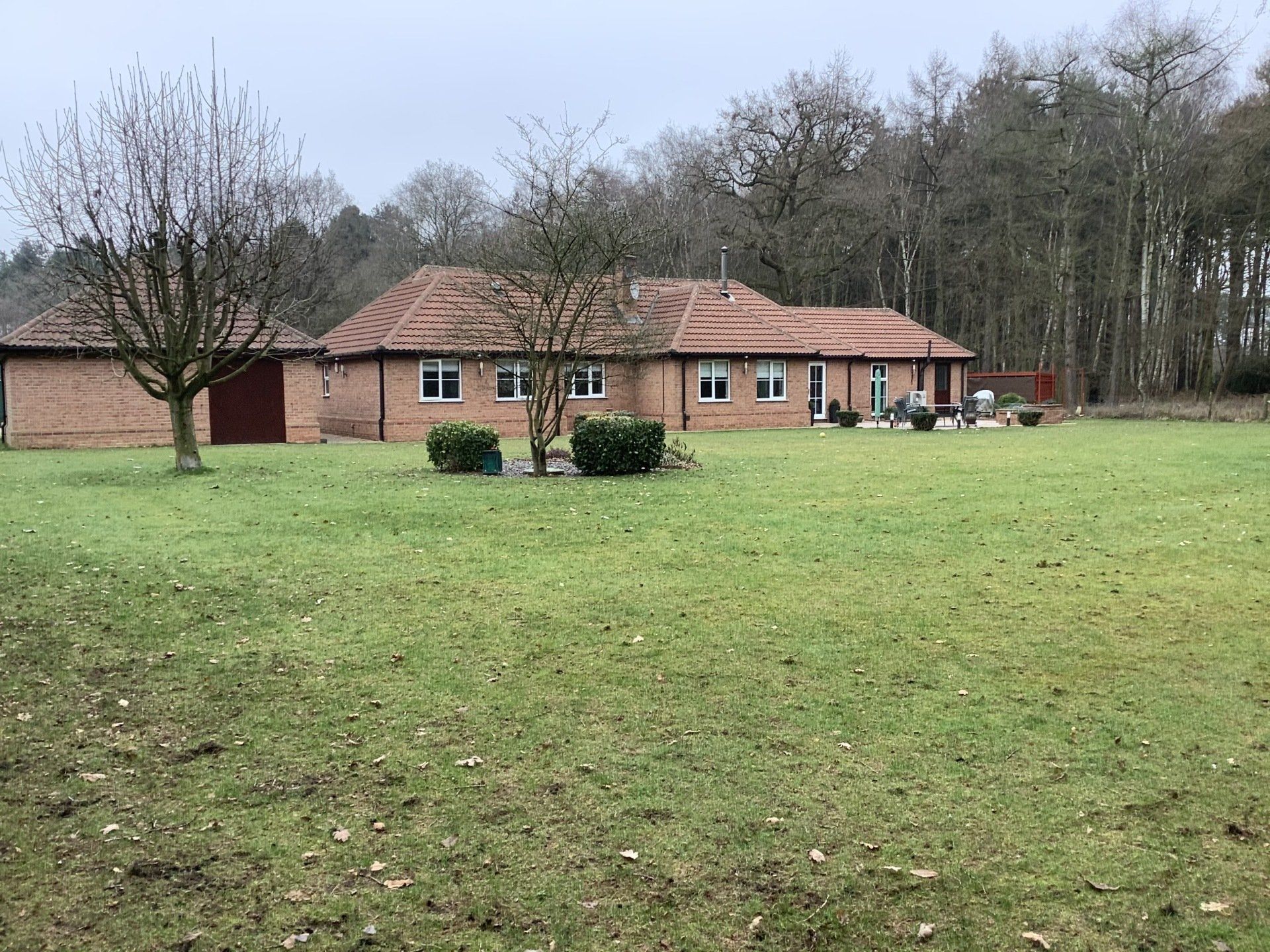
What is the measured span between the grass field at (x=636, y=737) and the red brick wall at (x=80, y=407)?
16848 mm

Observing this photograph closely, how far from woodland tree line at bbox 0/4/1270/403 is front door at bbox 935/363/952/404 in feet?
14.9

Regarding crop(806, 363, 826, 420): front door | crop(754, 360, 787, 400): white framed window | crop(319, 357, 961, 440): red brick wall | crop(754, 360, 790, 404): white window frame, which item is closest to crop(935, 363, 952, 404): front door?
crop(319, 357, 961, 440): red brick wall

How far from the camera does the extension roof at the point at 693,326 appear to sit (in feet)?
95.8

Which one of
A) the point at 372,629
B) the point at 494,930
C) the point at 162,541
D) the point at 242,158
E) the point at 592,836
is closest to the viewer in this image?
the point at 494,930

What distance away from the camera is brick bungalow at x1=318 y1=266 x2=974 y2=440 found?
29.2 m

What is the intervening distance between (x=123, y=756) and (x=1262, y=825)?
4696 mm

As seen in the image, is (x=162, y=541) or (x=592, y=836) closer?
(x=592, y=836)

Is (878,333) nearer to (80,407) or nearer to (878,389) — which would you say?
(878,389)

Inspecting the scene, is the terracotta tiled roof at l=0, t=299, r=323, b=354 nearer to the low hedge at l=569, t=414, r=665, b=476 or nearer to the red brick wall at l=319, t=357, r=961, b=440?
the red brick wall at l=319, t=357, r=961, b=440

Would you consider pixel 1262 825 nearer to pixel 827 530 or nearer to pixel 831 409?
pixel 827 530

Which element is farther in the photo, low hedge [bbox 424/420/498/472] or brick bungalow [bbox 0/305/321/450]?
brick bungalow [bbox 0/305/321/450]

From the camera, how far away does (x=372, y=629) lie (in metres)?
6.60

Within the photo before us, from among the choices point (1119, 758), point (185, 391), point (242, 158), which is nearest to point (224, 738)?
point (1119, 758)

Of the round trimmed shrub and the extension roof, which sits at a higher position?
the extension roof
